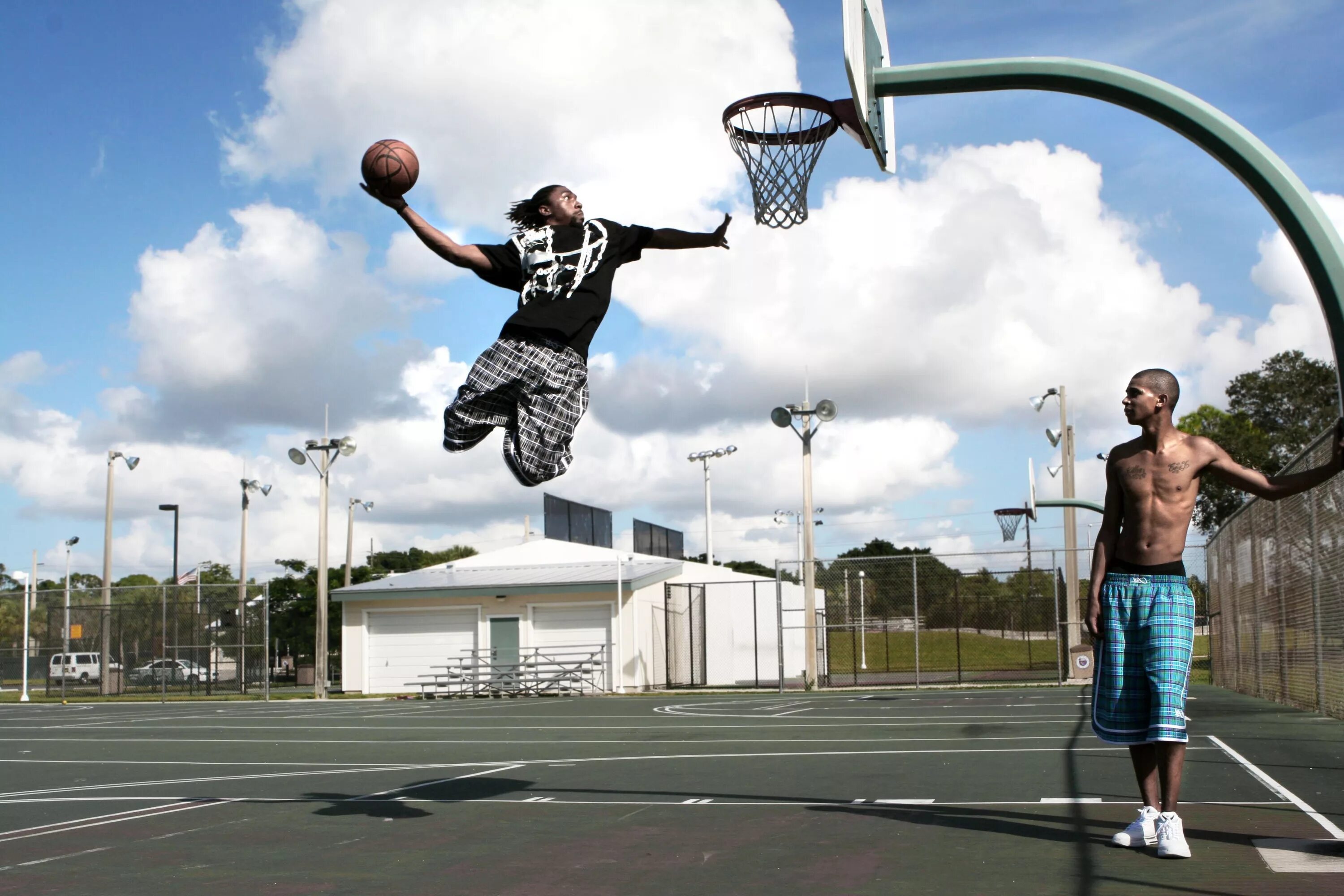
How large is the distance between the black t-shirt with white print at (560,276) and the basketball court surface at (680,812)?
266 centimetres

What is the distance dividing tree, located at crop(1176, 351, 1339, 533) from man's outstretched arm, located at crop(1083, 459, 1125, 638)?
129 ft

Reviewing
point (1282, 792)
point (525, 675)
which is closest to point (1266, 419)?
point (525, 675)

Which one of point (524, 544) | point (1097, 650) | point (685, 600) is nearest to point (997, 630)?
point (685, 600)

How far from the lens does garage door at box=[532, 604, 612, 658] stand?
32281 millimetres

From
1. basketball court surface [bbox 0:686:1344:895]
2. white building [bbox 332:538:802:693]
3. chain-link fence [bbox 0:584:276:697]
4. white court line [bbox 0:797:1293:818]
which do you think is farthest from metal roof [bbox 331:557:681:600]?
white court line [bbox 0:797:1293:818]

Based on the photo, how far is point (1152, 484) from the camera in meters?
6.00

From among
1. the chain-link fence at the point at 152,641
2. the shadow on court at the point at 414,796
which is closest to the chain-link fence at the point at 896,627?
the chain-link fence at the point at 152,641

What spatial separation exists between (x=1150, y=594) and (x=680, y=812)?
3.21 meters

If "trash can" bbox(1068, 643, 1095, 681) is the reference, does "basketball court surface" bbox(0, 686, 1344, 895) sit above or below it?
above

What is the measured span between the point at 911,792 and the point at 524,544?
32423 millimetres

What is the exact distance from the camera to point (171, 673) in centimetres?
3625

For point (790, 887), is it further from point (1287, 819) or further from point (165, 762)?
point (165, 762)

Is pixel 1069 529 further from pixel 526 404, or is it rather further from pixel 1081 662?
pixel 526 404

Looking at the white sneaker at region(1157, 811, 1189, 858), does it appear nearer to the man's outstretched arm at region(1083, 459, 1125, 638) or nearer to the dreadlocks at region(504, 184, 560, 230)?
the man's outstretched arm at region(1083, 459, 1125, 638)
